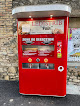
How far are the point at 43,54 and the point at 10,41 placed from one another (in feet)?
5.88

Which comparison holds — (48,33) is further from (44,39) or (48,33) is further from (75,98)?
(75,98)

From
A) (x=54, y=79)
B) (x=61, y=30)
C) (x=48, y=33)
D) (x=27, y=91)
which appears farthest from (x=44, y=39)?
(x=27, y=91)

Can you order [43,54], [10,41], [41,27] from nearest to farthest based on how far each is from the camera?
[41,27] < [43,54] < [10,41]

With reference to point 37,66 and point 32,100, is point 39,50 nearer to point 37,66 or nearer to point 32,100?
point 37,66

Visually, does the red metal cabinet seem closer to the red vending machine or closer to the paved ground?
the red vending machine

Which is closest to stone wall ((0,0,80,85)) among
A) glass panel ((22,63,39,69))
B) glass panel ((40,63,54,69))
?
glass panel ((22,63,39,69))

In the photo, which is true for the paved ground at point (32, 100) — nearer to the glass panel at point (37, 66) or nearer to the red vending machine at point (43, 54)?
the red vending machine at point (43, 54)

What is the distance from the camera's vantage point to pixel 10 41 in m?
4.17

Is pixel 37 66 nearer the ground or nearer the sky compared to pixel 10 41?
nearer the ground

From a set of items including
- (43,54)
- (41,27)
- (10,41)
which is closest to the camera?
(41,27)

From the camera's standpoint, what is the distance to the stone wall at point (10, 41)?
4016mm

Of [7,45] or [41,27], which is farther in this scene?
[7,45]

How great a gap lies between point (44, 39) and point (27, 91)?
5.45ft

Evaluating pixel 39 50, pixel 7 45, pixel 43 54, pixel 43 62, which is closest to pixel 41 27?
pixel 39 50
